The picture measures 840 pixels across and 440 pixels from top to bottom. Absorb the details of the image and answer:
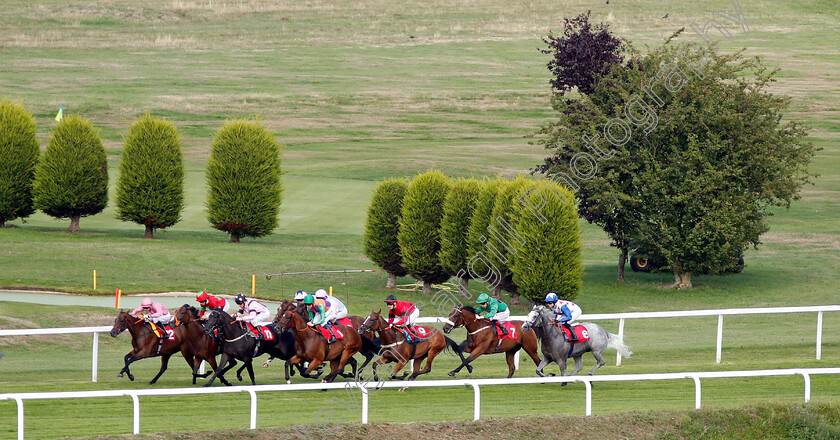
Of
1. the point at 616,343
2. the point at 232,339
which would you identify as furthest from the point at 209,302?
the point at 616,343

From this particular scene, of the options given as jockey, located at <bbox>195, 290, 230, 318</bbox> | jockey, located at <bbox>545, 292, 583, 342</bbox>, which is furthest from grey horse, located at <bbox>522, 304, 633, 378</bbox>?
jockey, located at <bbox>195, 290, 230, 318</bbox>

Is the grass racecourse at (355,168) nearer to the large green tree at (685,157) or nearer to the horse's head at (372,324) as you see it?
the horse's head at (372,324)

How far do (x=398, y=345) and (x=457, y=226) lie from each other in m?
12.1

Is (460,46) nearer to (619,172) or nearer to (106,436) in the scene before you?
(619,172)

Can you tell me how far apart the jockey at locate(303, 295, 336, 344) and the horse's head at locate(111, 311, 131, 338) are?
8.35 feet

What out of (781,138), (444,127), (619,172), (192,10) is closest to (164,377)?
(619,172)

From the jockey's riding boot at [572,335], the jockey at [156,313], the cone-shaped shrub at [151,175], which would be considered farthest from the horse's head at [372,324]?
the cone-shaped shrub at [151,175]

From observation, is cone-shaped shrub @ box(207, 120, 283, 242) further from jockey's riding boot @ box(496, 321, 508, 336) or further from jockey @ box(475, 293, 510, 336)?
jockey's riding boot @ box(496, 321, 508, 336)

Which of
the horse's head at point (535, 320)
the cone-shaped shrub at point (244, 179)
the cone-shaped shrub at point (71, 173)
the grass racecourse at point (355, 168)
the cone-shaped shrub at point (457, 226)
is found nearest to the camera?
the grass racecourse at point (355, 168)

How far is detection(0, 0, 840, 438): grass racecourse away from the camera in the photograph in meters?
14.3

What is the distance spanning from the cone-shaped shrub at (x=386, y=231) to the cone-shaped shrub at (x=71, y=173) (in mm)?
11299

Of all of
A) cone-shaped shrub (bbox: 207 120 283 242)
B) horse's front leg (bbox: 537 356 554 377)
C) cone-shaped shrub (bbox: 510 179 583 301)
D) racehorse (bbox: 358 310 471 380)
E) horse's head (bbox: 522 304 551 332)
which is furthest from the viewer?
cone-shaped shrub (bbox: 207 120 283 242)

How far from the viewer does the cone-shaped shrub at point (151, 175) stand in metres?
35.4

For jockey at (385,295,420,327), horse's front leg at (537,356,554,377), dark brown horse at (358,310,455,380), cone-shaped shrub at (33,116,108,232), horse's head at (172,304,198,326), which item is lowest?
horse's front leg at (537,356,554,377)
